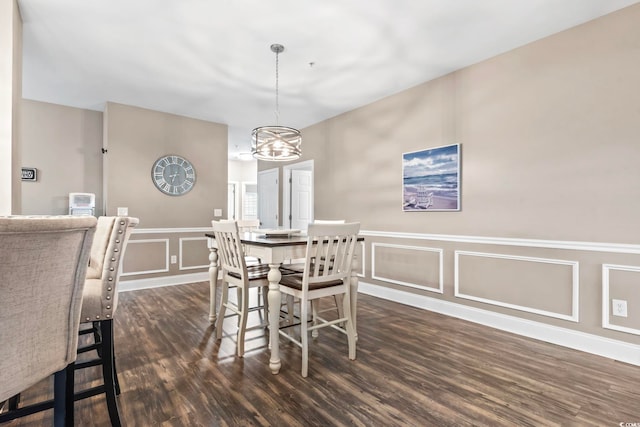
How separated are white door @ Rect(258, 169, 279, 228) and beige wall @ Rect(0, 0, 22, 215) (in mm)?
4050

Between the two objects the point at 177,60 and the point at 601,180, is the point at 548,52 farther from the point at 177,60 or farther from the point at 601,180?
the point at 177,60

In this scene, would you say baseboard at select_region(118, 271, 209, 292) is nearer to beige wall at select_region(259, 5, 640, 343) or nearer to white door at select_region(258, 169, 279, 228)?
white door at select_region(258, 169, 279, 228)

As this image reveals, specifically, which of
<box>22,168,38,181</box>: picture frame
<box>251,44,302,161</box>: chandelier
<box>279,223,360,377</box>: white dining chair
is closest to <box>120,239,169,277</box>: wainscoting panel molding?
<box>22,168,38,181</box>: picture frame

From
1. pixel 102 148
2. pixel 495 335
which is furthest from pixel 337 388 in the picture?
pixel 102 148

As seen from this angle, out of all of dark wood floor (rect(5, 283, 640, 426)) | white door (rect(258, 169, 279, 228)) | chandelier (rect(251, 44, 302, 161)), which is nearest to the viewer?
dark wood floor (rect(5, 283, 640, 426))

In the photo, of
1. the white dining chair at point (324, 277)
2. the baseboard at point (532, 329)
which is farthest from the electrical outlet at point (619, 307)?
the white dining chair at point (324, 277)

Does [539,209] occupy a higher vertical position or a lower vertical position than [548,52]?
lower

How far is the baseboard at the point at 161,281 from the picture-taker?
430 centimetres

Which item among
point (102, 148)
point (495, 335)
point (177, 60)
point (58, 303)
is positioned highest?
point (177, 60)

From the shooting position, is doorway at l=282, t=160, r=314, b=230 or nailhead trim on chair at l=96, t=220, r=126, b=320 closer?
nailhead trim on chair at l=96, t=220, r=126, b=320

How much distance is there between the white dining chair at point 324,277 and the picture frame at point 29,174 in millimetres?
4027

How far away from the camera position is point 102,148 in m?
4.57

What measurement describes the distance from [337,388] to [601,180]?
250 cm

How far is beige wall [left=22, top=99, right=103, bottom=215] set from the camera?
4.14 metres
